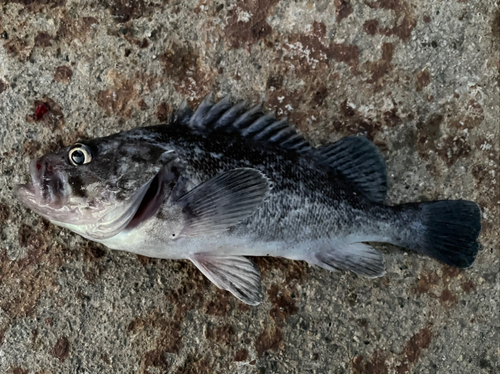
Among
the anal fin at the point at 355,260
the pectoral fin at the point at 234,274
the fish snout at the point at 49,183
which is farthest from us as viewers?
the anal fin at the point at 355,260

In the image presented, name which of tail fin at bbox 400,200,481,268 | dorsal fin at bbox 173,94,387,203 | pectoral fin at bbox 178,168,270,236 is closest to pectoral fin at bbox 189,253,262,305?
pectoral fin at bbox 178,168,270,236

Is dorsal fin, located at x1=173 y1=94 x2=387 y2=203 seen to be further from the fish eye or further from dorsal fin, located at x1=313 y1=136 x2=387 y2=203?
the fish eye

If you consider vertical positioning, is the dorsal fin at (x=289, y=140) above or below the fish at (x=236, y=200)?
above

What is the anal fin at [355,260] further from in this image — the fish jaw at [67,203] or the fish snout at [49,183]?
the fish snout at [49,183]

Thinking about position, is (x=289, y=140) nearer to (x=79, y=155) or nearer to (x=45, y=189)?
(x=79, y=155)

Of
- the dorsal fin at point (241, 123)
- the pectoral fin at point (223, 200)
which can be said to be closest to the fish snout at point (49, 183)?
the pectoral fin at point (223, 200)

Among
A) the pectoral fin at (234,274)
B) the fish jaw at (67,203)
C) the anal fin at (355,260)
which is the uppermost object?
the fish jaw at (67,203)

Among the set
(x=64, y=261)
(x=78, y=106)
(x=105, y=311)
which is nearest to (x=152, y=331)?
(x=105, y=311)

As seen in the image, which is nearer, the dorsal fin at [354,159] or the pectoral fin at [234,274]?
the pectoral fin at [234,274]

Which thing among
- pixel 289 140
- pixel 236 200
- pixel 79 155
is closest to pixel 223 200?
pixel 236 200
